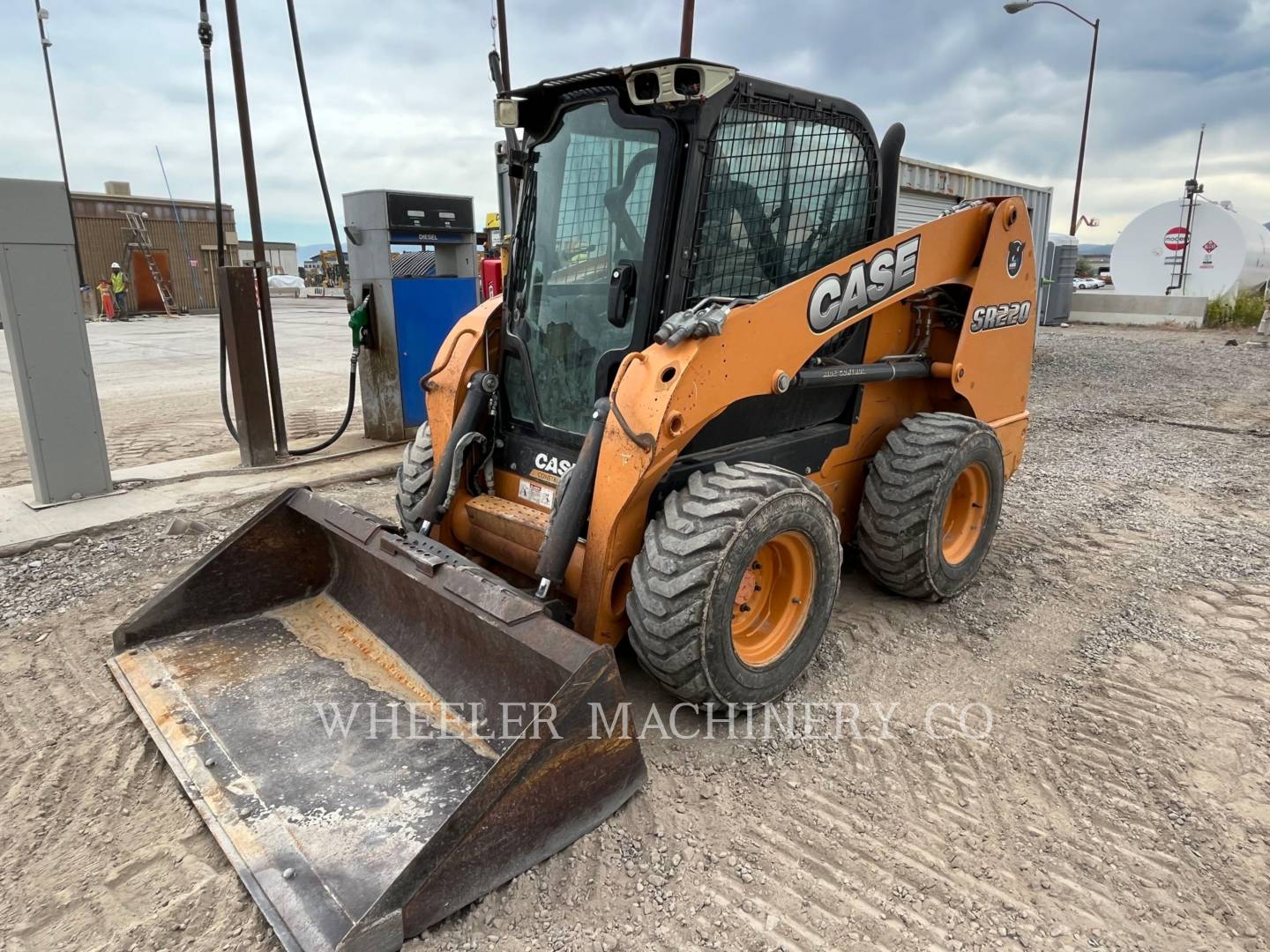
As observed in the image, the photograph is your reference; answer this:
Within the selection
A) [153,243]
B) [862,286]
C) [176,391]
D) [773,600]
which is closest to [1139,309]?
[862,286]

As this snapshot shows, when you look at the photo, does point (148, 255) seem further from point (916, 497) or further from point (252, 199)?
point (916, 497)

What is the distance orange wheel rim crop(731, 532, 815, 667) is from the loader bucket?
79 cm

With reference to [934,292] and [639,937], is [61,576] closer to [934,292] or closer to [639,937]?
[639,937]

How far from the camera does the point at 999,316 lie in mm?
4395

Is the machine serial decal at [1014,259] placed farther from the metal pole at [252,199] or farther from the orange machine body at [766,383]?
the metal pole at [252,199]

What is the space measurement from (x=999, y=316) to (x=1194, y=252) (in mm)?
20041

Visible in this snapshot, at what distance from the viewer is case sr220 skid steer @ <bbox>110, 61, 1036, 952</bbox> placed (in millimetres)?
2400

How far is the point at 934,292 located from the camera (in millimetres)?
4242

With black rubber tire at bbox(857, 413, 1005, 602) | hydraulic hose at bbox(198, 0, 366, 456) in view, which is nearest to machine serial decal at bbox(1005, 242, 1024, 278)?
black rubber tire at bbox(857, 413, 1005, 602)

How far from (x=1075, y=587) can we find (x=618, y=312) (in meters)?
2.98

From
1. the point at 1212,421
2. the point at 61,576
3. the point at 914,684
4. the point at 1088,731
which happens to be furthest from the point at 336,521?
the point at 1212,421

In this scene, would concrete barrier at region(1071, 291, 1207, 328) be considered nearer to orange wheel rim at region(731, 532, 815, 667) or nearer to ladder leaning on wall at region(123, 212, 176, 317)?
orange wheel rim at region(731, 532, 815, 667)

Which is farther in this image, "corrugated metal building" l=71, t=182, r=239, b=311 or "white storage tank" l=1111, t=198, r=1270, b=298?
"corrugated metal building" l=71, t=182, r=239, b=311

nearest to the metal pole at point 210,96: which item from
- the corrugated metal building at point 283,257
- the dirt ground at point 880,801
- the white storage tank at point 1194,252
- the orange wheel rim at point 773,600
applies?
the dirt ground at point 880,801
